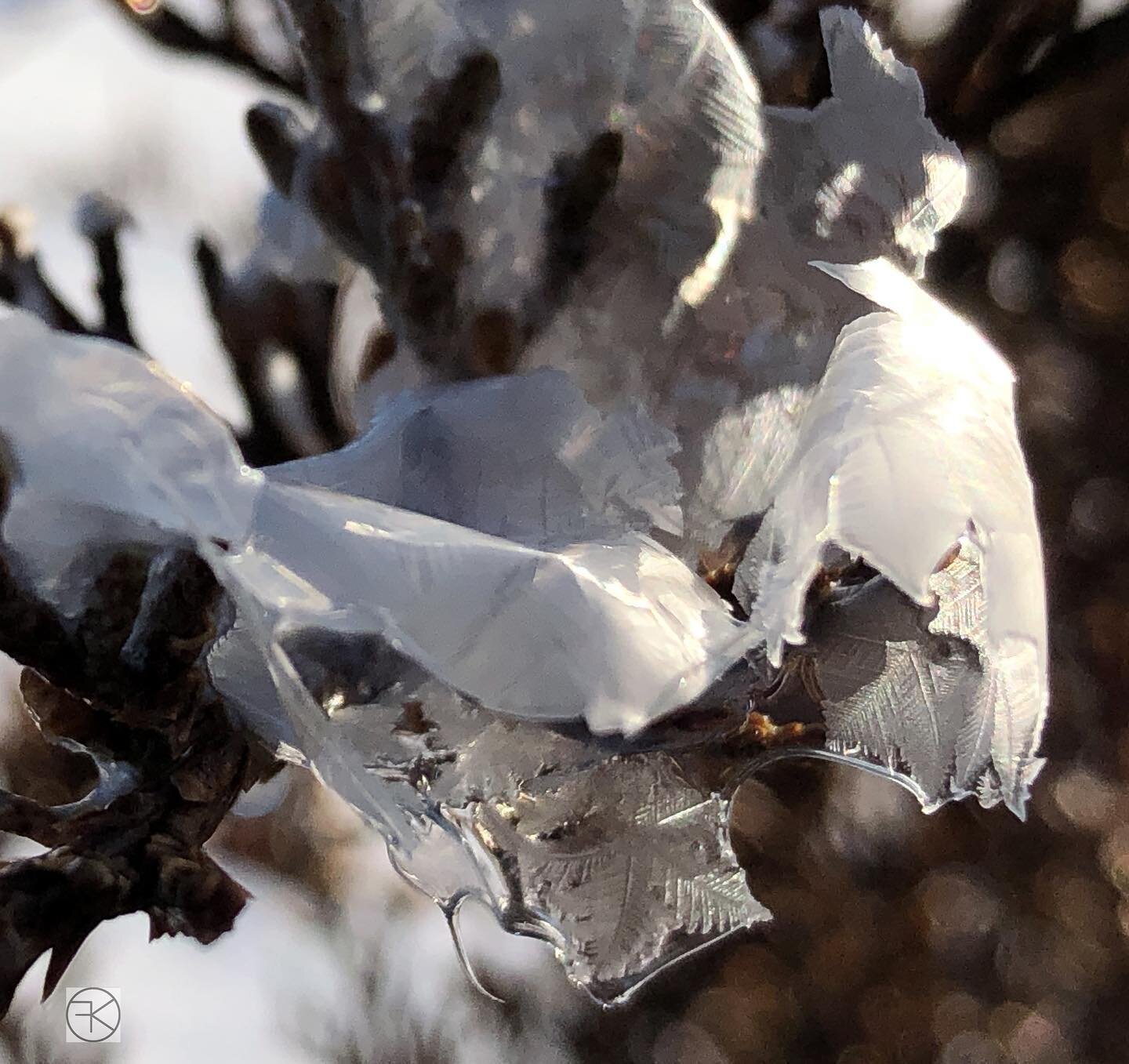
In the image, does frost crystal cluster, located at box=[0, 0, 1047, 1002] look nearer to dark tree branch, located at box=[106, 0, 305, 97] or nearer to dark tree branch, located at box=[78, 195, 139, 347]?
dark tree branch, located at box=[78, 195, 139, 347]

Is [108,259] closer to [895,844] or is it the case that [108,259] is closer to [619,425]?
[619,425]

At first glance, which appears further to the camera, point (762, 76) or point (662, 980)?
point (662, 980)

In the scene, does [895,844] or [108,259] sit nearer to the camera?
[108,259]

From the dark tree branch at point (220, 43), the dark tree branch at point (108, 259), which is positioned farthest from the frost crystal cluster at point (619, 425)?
the dark tree branch at point (220, 43)

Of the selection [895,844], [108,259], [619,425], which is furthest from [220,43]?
[895,844]

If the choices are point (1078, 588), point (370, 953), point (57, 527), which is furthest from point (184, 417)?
point (370, 953)

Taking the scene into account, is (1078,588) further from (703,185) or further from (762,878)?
(703,185)

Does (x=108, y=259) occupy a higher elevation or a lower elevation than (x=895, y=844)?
higher

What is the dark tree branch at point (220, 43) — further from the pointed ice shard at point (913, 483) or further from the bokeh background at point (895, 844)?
the pointed ice shard at point (913, 483)
